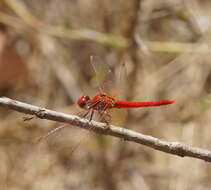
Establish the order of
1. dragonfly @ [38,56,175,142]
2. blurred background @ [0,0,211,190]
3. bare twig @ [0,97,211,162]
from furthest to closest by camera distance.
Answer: blurred background @ [0,0,211,190]
dragonfly @ [38,56,175,142]
bare twig @ [0,97,211,162]

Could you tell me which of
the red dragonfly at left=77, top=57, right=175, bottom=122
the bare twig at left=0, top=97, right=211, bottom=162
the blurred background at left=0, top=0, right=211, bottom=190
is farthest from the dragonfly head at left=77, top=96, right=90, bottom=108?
the blurred background at left=0, top=0, right=211, bottom=190

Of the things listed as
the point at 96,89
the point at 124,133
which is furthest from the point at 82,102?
the point at 96,89

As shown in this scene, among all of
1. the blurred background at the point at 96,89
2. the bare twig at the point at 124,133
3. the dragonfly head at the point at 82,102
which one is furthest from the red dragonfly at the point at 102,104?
the blurred background at the point at 96,89

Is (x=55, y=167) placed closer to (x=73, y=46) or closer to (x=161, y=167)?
(x=161, y=167)

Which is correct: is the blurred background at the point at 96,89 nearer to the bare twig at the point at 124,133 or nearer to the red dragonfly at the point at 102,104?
the red dragonfly at the point at 102,104

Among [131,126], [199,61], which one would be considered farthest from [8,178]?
[199,61]

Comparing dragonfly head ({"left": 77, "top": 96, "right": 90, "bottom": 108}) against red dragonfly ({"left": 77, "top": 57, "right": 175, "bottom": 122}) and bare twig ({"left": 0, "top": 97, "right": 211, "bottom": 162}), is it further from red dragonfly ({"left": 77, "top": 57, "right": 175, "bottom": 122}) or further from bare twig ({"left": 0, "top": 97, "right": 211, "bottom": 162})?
bare twig ({"left": 0, "top": 97, "right": 211, "bottom": 162})
